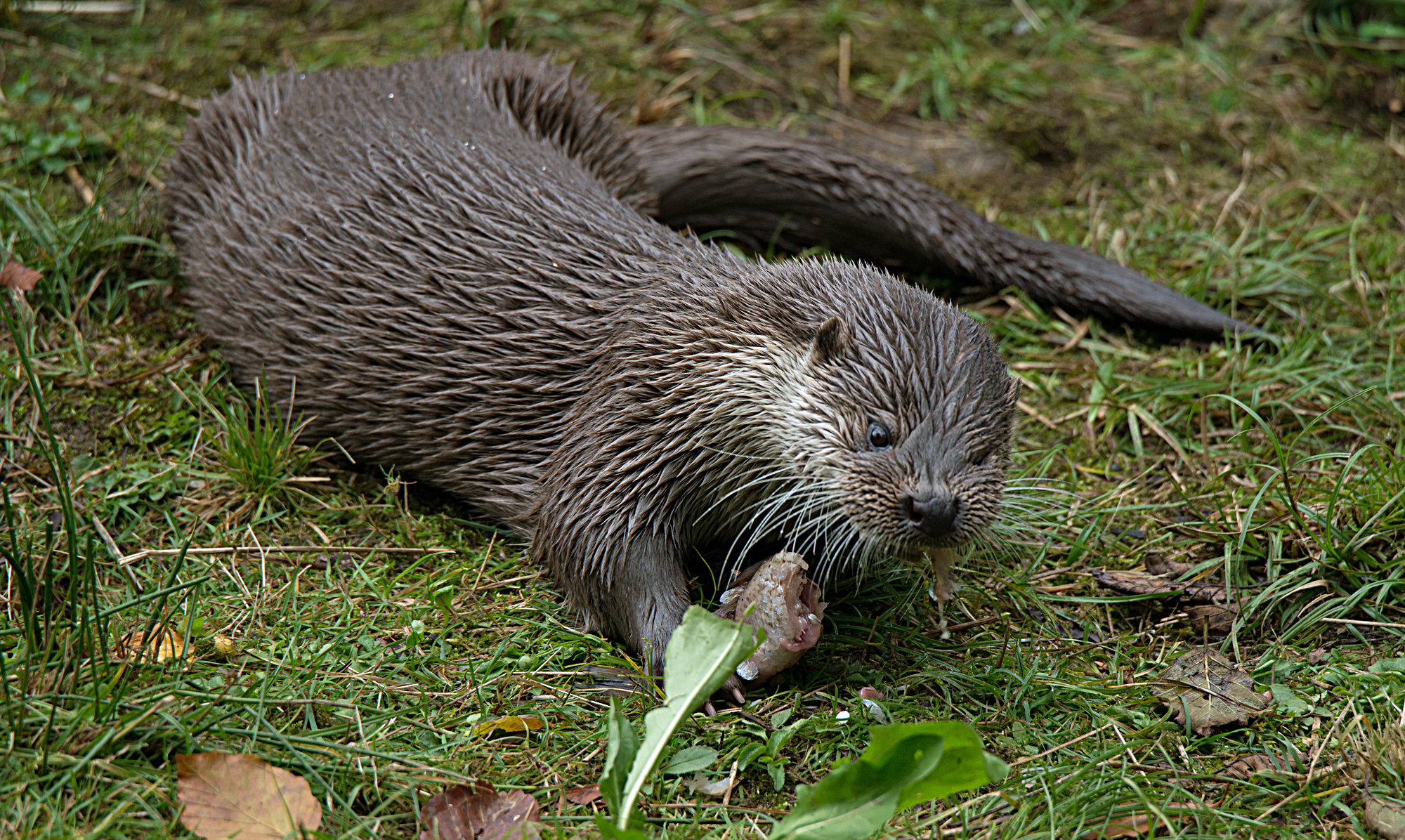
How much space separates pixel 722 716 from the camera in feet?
7.17

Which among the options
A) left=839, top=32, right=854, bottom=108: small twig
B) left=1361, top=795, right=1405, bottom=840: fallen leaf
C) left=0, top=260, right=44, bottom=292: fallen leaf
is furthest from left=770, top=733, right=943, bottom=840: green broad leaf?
left=839, top=32, right=854, bottom=108: small twig

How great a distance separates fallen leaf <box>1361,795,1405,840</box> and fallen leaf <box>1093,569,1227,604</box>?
626 millimetres

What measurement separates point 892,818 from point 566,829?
51 centimetres

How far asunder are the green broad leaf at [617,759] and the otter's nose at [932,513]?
63cm

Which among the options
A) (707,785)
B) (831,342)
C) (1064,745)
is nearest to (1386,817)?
(1064,745)

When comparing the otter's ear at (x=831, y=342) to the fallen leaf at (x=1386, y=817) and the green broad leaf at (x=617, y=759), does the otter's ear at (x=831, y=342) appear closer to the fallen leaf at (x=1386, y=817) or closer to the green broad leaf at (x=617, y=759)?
the green broad leaf at (x=617, y=759)

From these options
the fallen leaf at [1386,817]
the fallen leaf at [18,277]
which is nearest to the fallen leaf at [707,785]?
the fallen leaf at [1386,817]

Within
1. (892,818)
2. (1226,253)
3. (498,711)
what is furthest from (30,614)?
(1226,253)

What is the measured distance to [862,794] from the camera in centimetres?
181

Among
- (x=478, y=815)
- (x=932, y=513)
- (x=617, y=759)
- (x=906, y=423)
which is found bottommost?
(x=478, y=815)

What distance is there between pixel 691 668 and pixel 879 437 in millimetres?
572

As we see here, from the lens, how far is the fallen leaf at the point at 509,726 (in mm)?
2107

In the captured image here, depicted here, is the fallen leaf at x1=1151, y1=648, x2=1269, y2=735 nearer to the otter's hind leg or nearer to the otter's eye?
the otter's eye

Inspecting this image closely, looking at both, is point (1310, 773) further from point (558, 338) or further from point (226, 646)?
point (226, 646)
